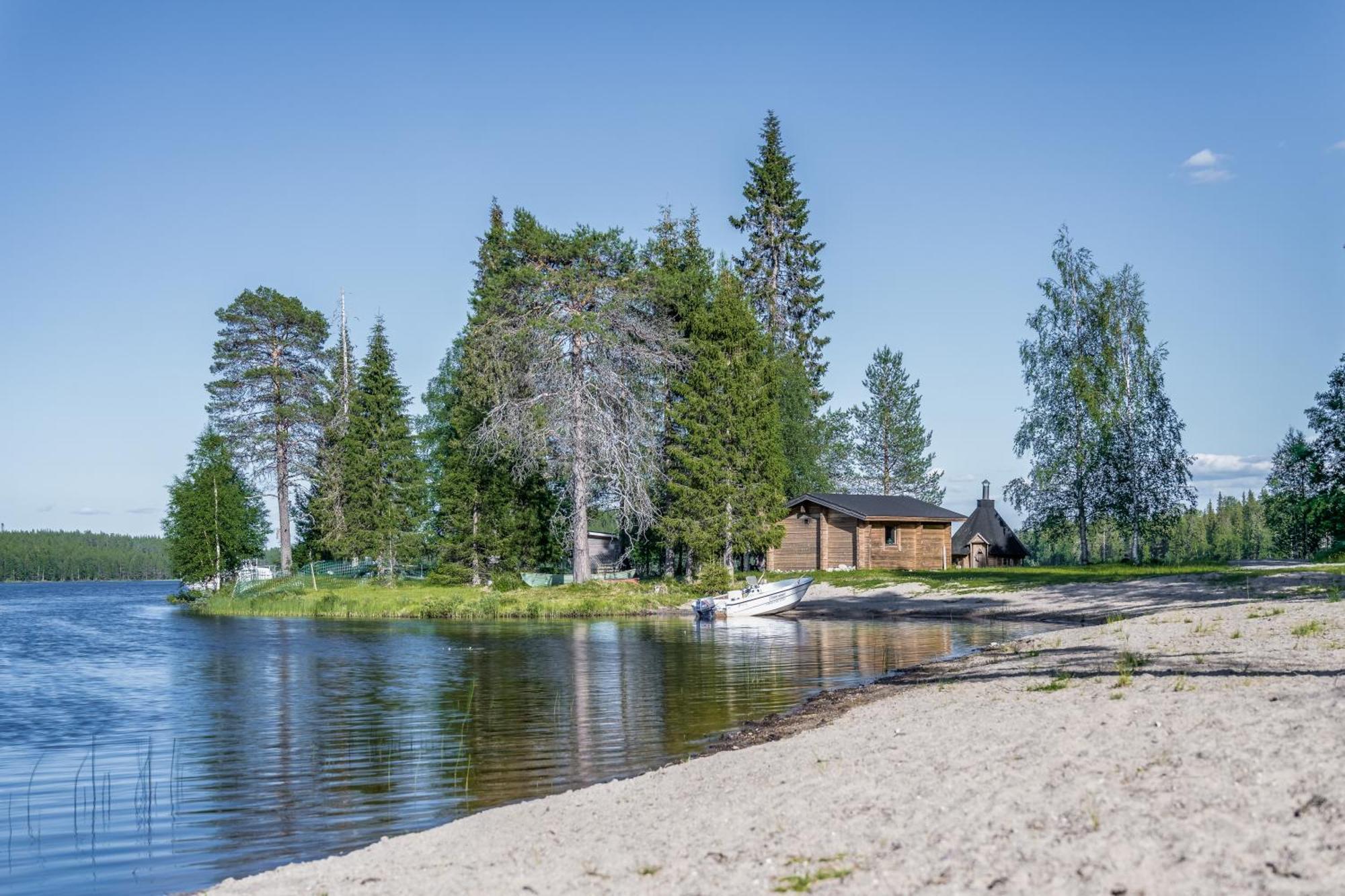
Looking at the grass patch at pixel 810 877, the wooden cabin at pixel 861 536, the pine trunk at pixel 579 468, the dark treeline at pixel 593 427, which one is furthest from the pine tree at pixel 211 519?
the grass patch at pixel 810 877

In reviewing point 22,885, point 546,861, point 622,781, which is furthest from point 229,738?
point 546,861

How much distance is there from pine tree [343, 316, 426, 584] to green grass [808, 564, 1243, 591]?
2383cm

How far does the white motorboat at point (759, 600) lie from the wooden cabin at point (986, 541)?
997 inches

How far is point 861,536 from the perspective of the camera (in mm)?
56656

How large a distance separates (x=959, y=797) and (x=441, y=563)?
161 ft

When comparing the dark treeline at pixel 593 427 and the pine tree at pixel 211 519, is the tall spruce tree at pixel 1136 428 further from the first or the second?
the pine tree at pixel 211 519

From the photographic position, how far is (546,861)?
7539 millimetres

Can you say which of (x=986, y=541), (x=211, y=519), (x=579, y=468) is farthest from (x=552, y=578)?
(x=986, y=541)

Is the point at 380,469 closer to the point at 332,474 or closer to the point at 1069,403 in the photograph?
the point at 332,474

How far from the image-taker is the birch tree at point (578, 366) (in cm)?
4775

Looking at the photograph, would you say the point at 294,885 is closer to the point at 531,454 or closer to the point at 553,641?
the point at 553,641

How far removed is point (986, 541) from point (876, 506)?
33.2 ft

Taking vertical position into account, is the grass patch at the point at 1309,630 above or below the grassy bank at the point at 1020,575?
above

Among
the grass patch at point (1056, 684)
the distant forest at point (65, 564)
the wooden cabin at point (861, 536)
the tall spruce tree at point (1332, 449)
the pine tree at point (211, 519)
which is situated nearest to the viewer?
the grass patch at point (1056, 684)
